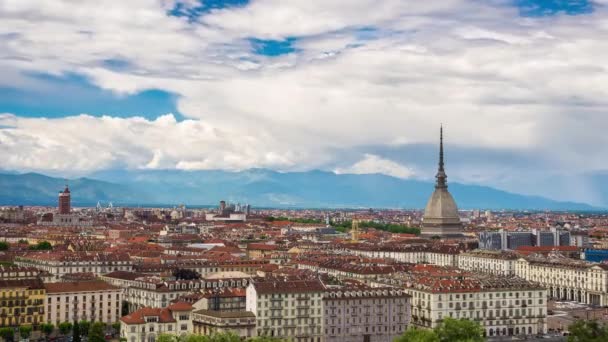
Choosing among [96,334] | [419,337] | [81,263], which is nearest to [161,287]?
[96,334]

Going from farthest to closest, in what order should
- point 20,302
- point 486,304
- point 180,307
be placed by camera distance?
point 486,304, point 20,302, point 180,307

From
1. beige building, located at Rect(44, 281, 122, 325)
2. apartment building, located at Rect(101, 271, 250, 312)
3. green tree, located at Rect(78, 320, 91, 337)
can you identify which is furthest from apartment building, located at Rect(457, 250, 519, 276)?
green tree, located at Rect(78, 320, 91, 337)

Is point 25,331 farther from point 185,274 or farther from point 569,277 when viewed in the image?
point 569,277

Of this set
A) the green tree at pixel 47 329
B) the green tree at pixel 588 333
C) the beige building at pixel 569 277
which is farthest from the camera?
the beige building at pixel 569 277

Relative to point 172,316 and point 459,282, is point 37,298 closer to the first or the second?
point 172,316

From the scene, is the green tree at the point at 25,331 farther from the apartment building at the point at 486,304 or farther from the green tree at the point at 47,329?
the apartment building at the point at 486,304

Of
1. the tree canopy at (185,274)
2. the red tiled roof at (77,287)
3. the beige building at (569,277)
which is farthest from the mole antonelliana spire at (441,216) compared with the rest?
the red tiled roof at (77,287)
